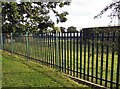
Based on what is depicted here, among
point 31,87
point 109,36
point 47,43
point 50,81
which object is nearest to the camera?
point 109,36

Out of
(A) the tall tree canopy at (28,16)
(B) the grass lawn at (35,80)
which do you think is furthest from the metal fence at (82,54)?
A: (A) the tall tree canopy at (28,16)

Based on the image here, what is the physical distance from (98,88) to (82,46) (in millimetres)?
1665

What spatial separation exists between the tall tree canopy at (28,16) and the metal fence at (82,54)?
39.9 feet

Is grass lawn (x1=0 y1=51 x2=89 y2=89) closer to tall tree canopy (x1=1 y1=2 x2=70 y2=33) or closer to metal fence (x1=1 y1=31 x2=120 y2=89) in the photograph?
metal fence (x1=1 y1=31 x2=120 y2=89)

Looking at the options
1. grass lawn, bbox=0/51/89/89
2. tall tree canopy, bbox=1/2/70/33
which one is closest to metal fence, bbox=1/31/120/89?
grass lawn, bbox=0/51/89/89

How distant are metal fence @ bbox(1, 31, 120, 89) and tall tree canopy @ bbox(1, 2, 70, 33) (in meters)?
12.2

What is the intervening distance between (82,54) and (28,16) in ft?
67.3

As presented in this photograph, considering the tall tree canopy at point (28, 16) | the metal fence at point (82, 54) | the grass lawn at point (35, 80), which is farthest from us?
the tall tree canopy at point (28, 16)

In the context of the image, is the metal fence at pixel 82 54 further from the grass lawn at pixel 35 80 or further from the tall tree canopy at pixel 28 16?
the tall tree canopy at pixel 28 16

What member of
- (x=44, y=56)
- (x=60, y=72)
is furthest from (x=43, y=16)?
(x=60, y=72)

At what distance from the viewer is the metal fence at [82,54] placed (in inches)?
262

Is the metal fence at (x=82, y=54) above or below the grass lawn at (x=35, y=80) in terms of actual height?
above

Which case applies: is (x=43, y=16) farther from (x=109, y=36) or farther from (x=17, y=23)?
(x=109, y=36)

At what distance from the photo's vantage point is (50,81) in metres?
7.89
